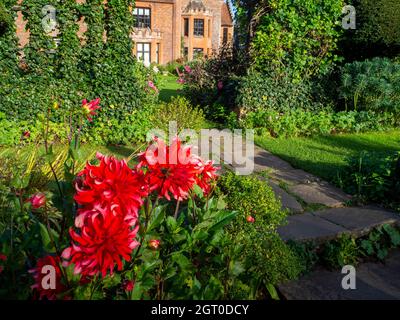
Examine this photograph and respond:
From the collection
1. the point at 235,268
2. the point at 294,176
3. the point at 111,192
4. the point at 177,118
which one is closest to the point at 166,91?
the point at 177,118

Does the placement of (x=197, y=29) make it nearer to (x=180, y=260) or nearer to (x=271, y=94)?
(x=271, y=94)

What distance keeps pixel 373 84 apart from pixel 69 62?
599 cm

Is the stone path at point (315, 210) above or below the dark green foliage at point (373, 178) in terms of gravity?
below

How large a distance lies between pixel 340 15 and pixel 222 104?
321cm

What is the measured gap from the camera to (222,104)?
9.30 meters

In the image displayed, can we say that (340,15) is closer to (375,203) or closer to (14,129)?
(375,203)

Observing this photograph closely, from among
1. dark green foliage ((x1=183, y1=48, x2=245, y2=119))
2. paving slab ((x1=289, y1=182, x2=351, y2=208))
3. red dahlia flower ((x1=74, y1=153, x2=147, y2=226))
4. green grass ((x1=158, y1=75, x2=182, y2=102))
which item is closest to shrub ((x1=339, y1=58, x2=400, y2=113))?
dark green foliage ((x1=183, y1=48, x2=245, y2=119))

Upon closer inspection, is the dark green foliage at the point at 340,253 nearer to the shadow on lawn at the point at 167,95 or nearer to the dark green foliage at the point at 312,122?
the dark green foliage at the point at 312,122

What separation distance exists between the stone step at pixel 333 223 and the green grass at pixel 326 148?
3.53 ft

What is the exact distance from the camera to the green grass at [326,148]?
5574mm

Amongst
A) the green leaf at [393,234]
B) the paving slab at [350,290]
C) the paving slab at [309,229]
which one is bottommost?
the paving slab at [350,290]

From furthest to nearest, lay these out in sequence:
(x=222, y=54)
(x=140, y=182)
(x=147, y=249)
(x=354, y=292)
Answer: (x=222, y=54) → (x=354, y=292) → (x=147, y=249) → (x=140, y=182)

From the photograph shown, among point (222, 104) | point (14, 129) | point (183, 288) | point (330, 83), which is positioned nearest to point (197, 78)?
point (222, 104)

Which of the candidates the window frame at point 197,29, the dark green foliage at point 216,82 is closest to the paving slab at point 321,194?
the dark green foliage at point 216,82
